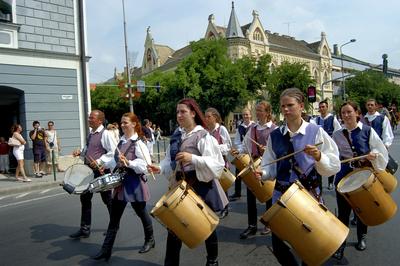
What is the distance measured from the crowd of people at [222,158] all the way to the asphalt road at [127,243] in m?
0.19

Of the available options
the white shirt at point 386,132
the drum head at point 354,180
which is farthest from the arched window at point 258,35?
the drum head at point 354,180

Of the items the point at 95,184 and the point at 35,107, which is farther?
the point at 35,107

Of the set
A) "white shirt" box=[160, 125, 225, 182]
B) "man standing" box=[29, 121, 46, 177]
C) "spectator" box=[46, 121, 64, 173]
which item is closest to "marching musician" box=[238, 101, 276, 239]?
"white shirt" box=[160, 125, 225, 182]

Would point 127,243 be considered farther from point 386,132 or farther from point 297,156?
point 386,132

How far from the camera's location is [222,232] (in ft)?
20.9

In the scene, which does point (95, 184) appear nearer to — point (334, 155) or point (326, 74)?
Answer: point (334, 155)

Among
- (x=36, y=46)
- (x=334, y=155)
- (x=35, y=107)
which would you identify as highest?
(x=36, y=46)

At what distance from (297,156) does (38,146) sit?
41.8ft

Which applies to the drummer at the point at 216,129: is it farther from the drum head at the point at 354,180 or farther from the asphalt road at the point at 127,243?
the drum head at the point at 354,180

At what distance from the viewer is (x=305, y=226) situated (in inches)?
127

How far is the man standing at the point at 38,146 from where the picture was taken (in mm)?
14633

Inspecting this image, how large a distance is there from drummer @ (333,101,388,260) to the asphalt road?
0.39 metres

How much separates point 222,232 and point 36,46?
1237cm

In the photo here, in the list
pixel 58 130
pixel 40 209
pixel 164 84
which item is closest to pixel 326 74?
pixel 164 84
